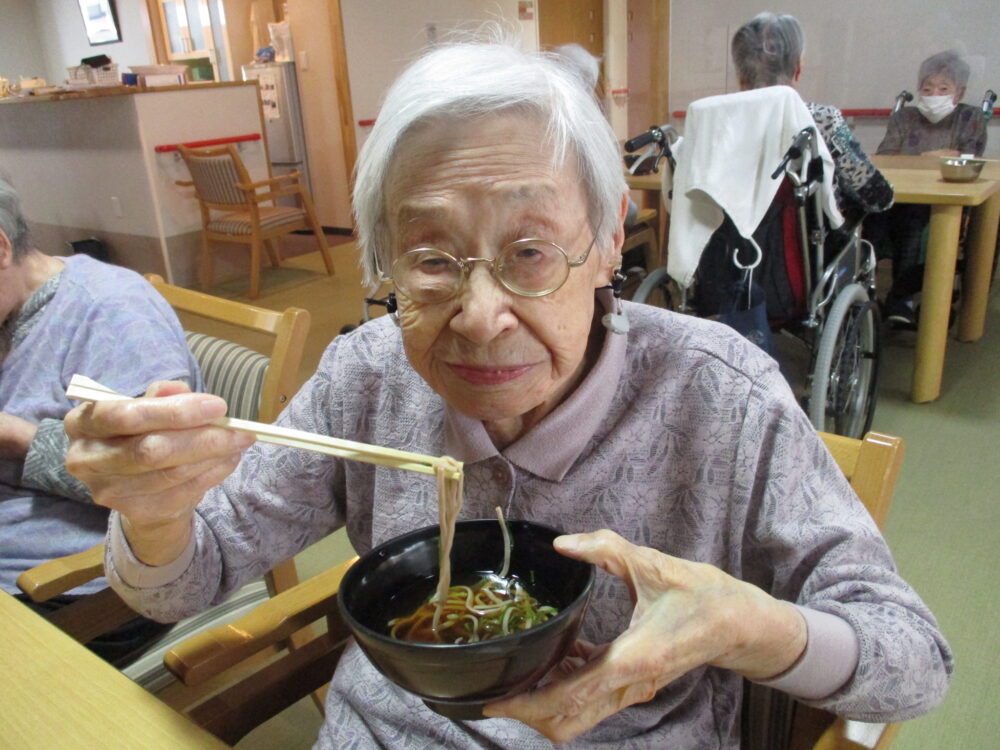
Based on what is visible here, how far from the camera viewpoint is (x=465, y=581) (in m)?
0.79

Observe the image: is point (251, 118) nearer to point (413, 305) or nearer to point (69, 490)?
point (69, 490)

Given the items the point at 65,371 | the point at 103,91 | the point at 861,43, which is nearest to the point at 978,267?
the point at 861,43

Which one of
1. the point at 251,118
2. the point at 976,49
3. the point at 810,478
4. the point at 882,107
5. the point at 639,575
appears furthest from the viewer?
the point at 251,118

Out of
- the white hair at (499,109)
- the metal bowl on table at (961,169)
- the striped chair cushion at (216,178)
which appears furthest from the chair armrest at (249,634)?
the striped chair cushion at (216,178)

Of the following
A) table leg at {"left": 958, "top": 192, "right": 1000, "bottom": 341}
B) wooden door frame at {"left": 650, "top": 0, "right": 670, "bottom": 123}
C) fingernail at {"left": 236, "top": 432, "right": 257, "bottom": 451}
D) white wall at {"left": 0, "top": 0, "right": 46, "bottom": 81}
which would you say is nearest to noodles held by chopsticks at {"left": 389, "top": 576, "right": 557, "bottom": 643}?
fingernail at {"left": 236, "top": 432, "right": 257, "bottom": 451}

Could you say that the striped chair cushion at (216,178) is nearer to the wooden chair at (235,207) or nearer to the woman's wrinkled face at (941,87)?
the wooden chair at (235,207)

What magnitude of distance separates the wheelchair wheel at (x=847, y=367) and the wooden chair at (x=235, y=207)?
145 inches

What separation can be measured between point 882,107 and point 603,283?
4876 mm

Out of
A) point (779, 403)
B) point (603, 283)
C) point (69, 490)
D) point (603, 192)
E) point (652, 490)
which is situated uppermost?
point (603, 192)

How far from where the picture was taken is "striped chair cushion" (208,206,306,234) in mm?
5156

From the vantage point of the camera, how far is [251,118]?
576 centimetres

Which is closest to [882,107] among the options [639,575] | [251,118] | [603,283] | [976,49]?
[976,49]

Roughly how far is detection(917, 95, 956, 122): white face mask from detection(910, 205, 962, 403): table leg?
1781mm

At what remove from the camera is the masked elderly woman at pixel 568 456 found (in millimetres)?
696
